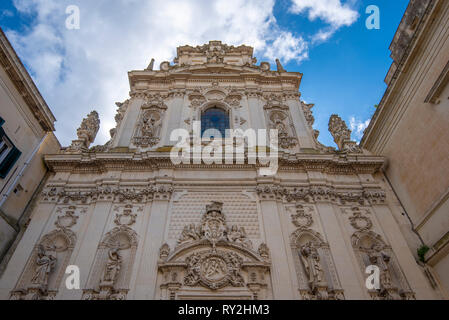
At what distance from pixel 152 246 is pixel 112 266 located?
4.50 ft

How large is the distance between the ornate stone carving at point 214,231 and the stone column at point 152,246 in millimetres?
864

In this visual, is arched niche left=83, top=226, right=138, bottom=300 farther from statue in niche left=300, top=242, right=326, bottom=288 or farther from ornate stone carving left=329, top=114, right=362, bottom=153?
ornate stone carving left=329, top=114, right=362, bottom=153

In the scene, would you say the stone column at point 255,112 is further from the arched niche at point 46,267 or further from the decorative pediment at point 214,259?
the arched niche at point 46,267

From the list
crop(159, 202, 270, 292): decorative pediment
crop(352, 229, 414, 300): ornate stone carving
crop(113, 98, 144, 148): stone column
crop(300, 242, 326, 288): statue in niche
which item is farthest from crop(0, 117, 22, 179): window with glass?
crop(352, 229, 414, 300): ornate stone carving

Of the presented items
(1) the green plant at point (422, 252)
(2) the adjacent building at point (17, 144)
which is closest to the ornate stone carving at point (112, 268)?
(2) the adjacent building at point (17, 144)

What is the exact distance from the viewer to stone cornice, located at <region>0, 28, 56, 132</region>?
1011 cm

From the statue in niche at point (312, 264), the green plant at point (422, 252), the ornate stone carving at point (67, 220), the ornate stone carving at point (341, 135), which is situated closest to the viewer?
the statue in niche at point (312, 264)

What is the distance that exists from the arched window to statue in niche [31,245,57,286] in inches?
332

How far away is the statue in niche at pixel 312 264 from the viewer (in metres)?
8.92

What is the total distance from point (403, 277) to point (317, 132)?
771 cm

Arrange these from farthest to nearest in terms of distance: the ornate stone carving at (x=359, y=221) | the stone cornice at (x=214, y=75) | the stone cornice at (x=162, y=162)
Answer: the stone cornice at (x=214, y=75) < the stone cornice at (x=162, y=162) < the ornate stone carving at (x=359, y=221)

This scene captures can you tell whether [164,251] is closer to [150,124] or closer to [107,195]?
[107,195]

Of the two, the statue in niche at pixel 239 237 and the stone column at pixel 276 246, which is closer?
the stone column at pixel 276 246
